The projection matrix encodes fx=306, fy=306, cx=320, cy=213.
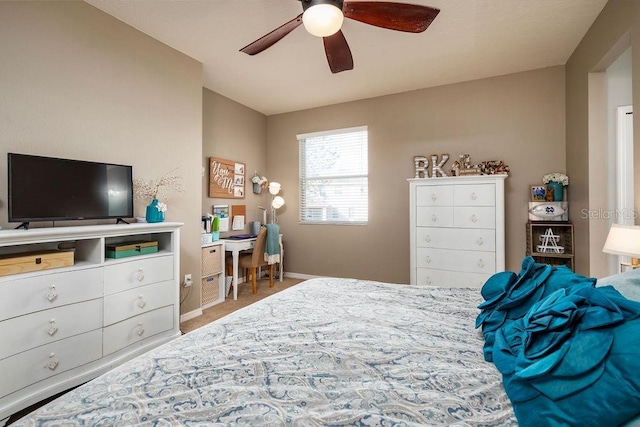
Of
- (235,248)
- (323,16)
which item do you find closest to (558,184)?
(323,16)

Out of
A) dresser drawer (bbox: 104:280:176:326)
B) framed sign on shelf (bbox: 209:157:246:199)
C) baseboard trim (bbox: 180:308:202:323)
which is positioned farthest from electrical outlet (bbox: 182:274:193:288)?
framed sign on shelf (bbox: 209:157:246:199)

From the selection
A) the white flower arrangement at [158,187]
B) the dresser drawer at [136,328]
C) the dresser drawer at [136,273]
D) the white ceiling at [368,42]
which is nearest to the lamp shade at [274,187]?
the white ceiling at [368,42]

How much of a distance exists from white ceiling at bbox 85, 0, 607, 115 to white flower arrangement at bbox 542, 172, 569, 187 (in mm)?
1252

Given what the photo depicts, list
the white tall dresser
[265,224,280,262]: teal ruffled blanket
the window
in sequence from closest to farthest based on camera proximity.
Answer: the white tall dresser → [265,224,280,262]: teal ruffled blanket → the window

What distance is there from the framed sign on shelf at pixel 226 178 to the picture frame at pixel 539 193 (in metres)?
3.78

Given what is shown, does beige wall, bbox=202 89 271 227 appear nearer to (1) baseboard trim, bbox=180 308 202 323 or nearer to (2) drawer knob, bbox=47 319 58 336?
(1) baseboard trim, bbox=180 308 202 323

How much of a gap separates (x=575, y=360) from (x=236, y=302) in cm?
358

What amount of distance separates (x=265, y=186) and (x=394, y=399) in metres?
4.37

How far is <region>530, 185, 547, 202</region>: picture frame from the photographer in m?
3.43

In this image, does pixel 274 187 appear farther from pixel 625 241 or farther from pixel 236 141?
pixel 625 241

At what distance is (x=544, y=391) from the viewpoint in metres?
0.78

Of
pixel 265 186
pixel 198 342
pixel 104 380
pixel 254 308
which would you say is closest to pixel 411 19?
pixel 254 308

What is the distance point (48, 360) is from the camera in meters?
1.85

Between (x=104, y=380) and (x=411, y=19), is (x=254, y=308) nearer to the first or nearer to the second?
(x=104, y=380)
